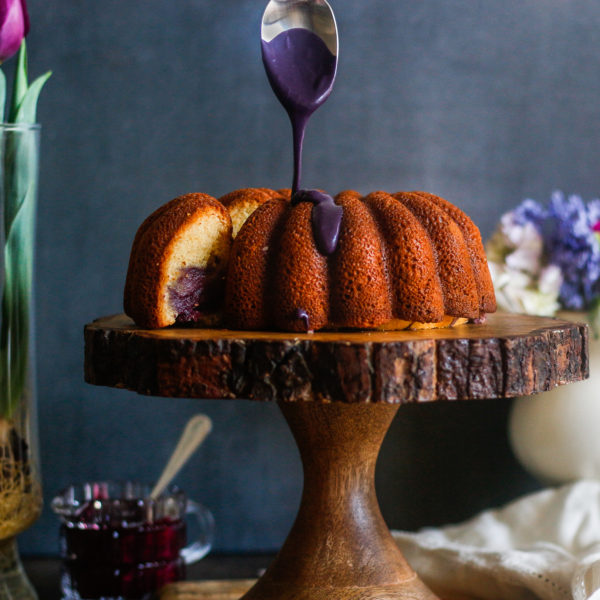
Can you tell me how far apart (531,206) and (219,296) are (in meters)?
0.58

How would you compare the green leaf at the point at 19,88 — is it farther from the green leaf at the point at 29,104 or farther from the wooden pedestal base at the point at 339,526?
the wooden pedestal base at the point at 339,526

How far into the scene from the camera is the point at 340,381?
0.63 m

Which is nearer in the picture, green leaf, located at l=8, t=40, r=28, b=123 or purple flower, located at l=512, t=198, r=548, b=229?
green leaf, located at l=8, t=40, r=28, b=123

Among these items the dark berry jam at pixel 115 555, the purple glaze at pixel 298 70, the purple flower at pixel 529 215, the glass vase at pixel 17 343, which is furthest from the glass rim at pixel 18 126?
the purple flower at pixel 529 215

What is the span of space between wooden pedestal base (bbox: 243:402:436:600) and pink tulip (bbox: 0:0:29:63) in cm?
57

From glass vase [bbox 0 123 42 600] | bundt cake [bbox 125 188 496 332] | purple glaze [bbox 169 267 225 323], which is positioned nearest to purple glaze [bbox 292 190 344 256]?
bundt cake [bbox 125 188 496 332]

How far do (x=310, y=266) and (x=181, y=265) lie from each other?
0.13 meters

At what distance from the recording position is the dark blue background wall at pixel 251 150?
1.27 meters

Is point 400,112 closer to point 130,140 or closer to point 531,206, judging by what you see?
point 531,206

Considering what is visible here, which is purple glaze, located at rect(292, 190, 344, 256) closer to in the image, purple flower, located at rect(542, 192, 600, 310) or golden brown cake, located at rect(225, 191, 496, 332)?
golden brown cake, located at rect(225, 191, 496, 332)

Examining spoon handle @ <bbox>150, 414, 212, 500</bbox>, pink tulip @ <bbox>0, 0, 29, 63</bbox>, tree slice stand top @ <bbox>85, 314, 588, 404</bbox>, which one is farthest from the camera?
spoon handle @ <bbox>150, 414, 212, 500</bbox>

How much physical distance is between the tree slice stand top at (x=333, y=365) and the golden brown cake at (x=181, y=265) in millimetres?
60

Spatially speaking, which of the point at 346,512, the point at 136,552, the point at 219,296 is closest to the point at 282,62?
the point at 219,296

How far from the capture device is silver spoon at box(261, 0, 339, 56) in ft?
2.71
